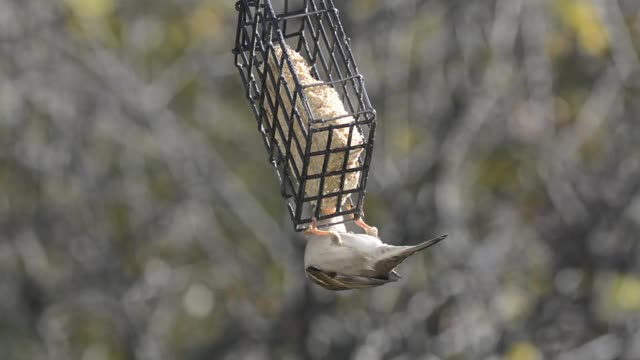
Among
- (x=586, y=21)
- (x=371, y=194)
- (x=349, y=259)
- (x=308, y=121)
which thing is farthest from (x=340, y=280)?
(x=586, y=21)

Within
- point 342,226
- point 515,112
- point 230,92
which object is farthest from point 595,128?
point 342,226

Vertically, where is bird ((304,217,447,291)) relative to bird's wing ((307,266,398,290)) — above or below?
above

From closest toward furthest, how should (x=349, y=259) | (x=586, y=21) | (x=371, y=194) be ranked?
1. (x=349, y=259)
2. (x=586, y=21)
3. (x=371, y=194)

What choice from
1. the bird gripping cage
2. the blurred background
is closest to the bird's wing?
the bird gripping cage

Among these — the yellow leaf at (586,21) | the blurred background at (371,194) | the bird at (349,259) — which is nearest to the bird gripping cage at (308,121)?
the bird at (349,259)

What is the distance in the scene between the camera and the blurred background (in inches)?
267

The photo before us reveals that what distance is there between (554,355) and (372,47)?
226 centimetres

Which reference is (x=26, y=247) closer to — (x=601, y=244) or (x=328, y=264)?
(x=601, y=244)

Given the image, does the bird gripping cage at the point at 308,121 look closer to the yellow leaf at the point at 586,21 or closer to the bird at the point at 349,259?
the bird at the point at 349,259

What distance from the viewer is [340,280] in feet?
9.07

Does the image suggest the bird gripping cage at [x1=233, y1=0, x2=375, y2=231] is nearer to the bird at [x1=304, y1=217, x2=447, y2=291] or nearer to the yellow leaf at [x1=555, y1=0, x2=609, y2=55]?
the bird at [x1=304, y1=217, x2=447, y2=291]

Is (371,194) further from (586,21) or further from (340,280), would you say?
(340,280)

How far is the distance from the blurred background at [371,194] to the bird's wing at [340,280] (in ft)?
11.9

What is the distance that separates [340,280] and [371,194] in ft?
14.2
